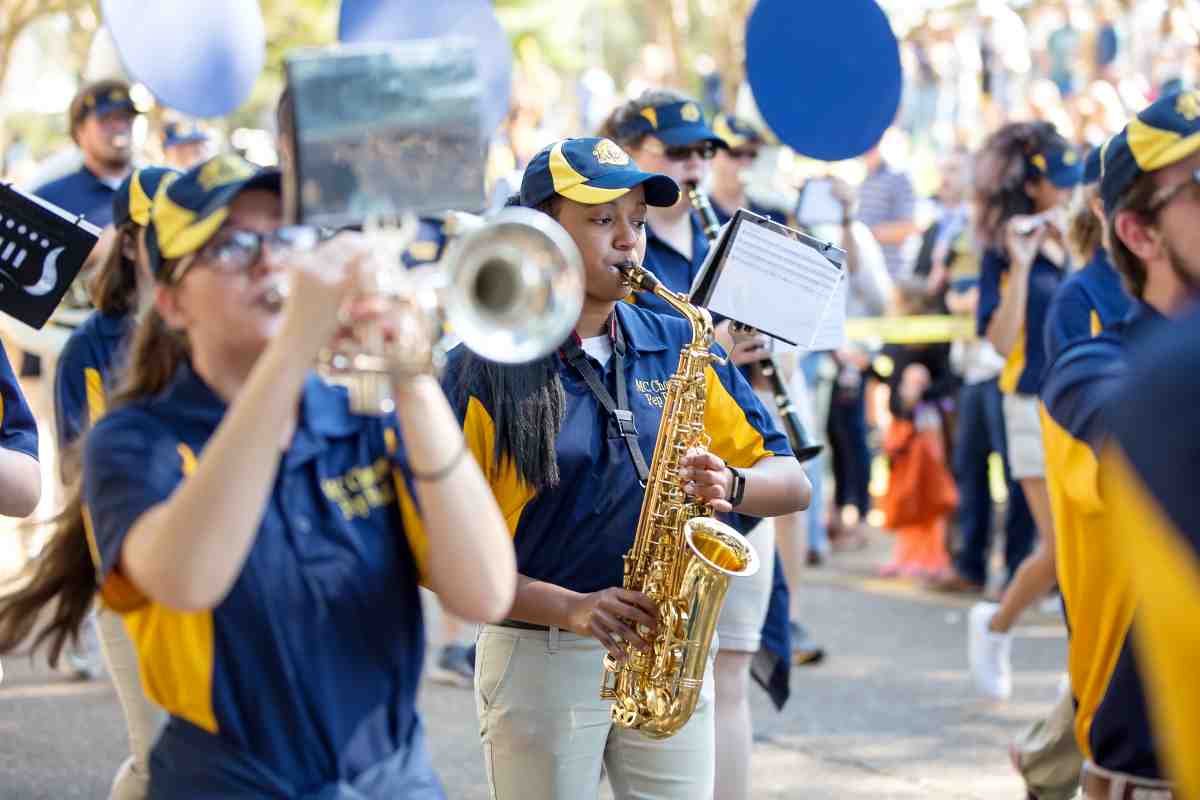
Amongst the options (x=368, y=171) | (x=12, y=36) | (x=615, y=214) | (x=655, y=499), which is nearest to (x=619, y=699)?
(x=655, y=499)

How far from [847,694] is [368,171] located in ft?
17.0

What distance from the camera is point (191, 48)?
17.3 feet

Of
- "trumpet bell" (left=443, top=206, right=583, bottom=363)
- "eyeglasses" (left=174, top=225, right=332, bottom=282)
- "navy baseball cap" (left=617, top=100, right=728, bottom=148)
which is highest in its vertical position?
"eyeglasses" (left=174, top=225, right=332, bottom=282)

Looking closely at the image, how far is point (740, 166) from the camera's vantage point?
6.82 m

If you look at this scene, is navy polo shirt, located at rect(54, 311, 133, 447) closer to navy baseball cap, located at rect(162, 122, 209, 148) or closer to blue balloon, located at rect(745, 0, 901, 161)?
blue balloon, located at rect(745, 0, 901, 161)

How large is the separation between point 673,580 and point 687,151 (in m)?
2.24

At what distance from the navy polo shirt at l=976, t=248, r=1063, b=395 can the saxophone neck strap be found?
352 cm

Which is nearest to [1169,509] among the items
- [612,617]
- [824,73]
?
[612,617]

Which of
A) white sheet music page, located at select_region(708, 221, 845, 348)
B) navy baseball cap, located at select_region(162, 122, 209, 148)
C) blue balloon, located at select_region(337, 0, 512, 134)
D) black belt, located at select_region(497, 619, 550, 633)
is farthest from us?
navy baseball cap, located at select_region(162, 122, 209, 148)

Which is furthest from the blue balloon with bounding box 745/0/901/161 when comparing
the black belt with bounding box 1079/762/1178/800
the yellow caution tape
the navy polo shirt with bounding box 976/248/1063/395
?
the yellow caution tape

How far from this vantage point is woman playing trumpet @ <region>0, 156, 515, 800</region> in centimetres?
235

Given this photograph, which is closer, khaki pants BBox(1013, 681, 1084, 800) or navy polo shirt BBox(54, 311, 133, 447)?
khaki pants BBox(1013, 681, 1084, 800)

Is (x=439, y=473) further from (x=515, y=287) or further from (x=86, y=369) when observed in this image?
(x=86, y=369)

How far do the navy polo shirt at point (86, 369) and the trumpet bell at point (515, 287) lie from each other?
7.51 feet
